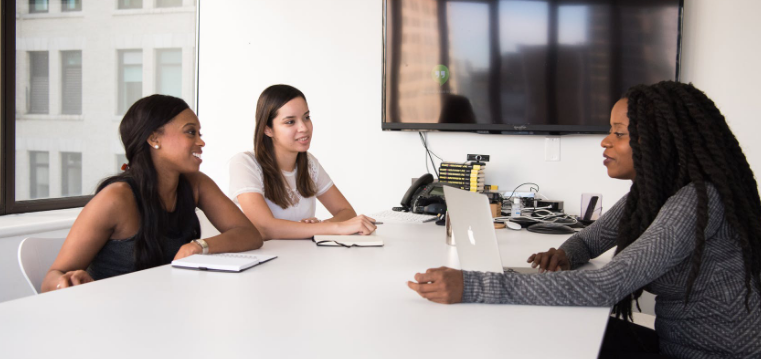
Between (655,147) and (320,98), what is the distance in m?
2.85

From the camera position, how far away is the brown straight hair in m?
2.54

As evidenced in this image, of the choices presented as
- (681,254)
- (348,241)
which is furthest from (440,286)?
(348,241)

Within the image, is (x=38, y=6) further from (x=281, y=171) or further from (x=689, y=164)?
(x=689, y=164)

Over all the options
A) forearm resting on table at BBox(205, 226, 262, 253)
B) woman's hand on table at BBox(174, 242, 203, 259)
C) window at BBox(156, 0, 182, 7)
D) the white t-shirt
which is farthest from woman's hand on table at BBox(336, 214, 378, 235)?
window at BBox(156, 0, 182, 7)

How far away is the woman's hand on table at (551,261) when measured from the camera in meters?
1.69

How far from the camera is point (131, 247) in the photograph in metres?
1.85

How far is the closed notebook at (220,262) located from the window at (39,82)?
2.21 meters

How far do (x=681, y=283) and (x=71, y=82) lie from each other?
11.4ft

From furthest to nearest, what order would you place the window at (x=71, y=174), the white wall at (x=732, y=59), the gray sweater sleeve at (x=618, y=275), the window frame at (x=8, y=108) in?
the window at (x=71, y=174) → the white wall at (x=732, y=59) → the window frame at (x=8, y=108) → the gray sweater sleeve at (x=618, y=275)

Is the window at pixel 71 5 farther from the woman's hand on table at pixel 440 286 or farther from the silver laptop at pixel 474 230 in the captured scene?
the woman's hand on table at pixel 440 286

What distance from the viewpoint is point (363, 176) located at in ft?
13.0

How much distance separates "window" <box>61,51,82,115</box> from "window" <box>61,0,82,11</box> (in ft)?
0.82

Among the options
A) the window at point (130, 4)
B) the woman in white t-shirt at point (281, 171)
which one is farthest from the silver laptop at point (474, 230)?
the window at point (130, 4)

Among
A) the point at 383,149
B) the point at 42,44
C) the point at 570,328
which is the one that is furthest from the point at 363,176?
the point at 570,328
